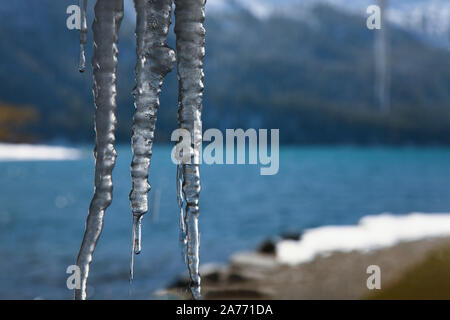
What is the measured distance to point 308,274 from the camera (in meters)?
7.36

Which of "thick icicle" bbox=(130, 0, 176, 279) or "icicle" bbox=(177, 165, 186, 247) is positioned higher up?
"thick icicle" bbox=(130, 0, 176, 279)

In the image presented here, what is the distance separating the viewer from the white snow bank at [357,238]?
9164 millimetres

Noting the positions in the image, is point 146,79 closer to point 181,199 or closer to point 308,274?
point 181,199

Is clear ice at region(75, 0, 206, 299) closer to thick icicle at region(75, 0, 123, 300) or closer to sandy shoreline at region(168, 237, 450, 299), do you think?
thick icicle at region(75, 0, 123, 300)

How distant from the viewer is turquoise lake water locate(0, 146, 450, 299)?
1301 cm

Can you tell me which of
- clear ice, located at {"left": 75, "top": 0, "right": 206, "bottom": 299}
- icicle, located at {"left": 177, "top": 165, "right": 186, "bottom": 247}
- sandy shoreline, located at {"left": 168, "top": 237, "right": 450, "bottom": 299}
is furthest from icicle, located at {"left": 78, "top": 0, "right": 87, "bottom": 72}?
sandy shoreline, located at {"left": 168, "top": 237, "right": 450, "bottom": 299}

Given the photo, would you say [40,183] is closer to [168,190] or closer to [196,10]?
[168,190]

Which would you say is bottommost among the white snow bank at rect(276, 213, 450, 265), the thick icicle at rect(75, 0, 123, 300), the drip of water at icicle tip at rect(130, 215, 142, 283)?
the drip of water at icicle tip at rect(130, 215, 142, 283)

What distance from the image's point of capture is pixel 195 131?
1237mm

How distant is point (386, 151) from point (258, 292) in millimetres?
103110

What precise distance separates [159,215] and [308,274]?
2310cm

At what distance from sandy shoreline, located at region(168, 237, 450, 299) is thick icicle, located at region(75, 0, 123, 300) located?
14.6ft
